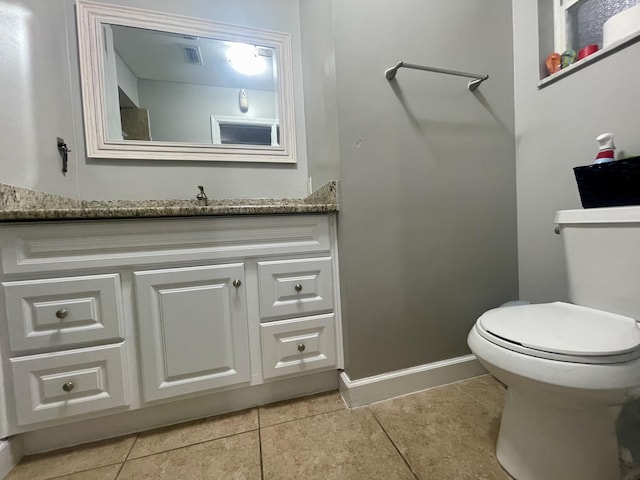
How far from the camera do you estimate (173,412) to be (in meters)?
0.98

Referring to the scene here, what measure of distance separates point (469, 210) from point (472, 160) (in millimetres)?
230

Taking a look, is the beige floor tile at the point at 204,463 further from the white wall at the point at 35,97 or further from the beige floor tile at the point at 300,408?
the white wall at the point at 35,97

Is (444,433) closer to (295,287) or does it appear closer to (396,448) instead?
(396,448)

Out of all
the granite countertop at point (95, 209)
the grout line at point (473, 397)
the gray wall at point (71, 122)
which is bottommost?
the grout line at point (473, 397)

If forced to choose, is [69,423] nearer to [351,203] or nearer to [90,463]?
[90,463]

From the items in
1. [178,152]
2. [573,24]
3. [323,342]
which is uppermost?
[573,24]

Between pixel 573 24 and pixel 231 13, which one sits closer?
pixel 573 24

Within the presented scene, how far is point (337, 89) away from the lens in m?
1.00

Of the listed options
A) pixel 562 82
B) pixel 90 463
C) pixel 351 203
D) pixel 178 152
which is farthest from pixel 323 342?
pixel 562 82

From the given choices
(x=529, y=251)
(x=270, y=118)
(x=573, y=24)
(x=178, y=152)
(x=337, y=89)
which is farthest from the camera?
(x=270, y=118)

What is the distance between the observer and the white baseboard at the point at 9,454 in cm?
79

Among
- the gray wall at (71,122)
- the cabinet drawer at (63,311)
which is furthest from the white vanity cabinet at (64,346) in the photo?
the gray wall at (71,122)

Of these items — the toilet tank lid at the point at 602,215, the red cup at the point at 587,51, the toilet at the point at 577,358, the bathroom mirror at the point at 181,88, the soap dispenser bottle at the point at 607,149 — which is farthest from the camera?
the bathroom mirror at the point at 181,88

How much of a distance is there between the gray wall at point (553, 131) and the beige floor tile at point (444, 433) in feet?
2.08
